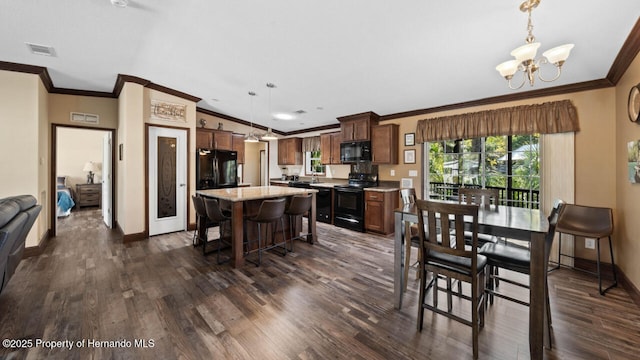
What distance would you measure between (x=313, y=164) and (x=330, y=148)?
1050 mm

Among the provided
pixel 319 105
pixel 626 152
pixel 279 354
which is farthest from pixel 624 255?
pixel 319 105

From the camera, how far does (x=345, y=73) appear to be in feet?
11.0

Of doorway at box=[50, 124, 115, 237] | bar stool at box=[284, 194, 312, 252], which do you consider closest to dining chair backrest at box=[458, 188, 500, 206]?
bar stool at box=[284, 194, 312, 252]

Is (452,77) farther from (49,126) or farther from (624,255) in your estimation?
(49,126)

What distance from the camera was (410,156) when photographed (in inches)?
187

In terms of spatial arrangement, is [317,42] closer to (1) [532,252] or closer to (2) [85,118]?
(1) [532,252]

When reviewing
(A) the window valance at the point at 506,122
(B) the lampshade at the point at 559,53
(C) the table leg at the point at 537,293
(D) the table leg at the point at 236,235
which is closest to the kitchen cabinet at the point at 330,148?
(A) the window valance at the point at 506,122

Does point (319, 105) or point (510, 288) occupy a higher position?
point (319, 105)

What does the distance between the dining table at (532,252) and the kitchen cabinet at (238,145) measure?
479cm

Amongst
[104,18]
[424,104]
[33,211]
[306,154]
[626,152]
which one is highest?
[104,18]

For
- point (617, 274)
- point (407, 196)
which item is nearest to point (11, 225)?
point (407, 196)

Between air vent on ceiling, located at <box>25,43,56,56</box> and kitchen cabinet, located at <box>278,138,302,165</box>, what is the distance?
15.2ft

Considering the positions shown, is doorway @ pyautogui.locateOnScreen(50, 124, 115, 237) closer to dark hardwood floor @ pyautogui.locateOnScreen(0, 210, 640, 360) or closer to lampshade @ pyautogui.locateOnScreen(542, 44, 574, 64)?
dark hardwood floor @ pyautogui.locateOnScreen(0, 210, 640, 360)

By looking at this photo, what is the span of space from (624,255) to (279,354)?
368cm
